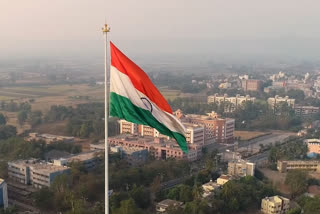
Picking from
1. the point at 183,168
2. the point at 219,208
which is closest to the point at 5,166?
the point at 183,168

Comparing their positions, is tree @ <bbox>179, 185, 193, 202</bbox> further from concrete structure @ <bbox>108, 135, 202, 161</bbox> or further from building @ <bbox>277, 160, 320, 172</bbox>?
building @ <bbox>277, 160, 320, 172</bbox>

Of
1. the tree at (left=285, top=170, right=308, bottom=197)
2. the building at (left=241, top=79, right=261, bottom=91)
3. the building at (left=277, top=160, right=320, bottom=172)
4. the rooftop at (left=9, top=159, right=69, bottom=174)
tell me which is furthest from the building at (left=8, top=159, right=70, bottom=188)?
the building at (left=241, top=79, right=261, bottom=91)

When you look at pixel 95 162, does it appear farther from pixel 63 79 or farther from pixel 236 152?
pixel 63 79

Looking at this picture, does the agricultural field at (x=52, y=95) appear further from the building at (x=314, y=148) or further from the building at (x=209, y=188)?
the building at (x=209, y=188)

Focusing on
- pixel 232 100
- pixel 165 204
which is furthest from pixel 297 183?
pixel 232 100

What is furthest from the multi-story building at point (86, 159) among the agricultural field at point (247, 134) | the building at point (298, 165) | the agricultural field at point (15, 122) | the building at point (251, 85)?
the building at point (251, 85)

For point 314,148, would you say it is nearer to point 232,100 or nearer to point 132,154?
point 132,154
